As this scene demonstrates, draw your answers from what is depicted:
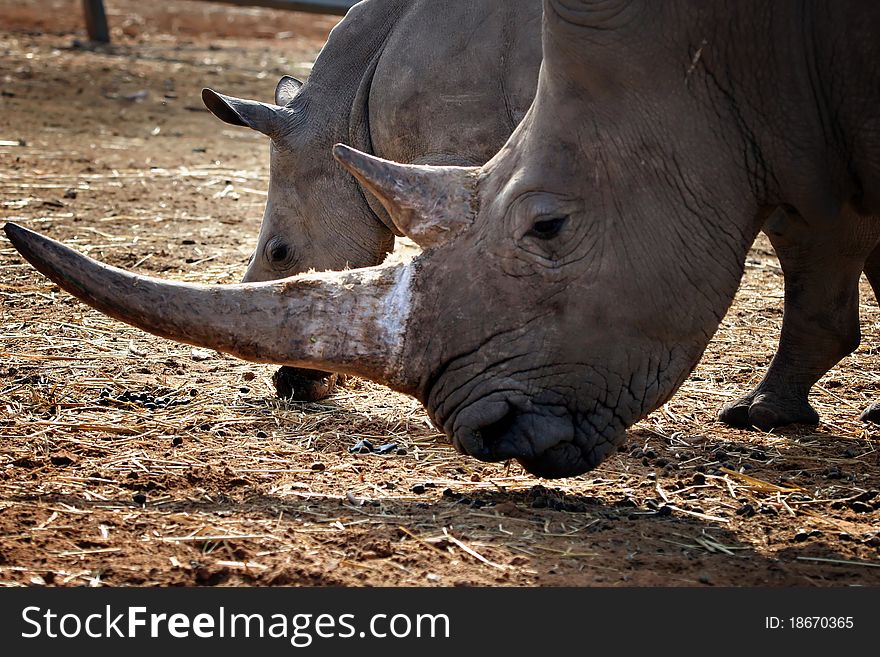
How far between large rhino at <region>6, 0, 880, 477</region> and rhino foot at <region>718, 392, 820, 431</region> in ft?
4.96

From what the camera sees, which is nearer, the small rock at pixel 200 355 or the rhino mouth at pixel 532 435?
the rhino mouth at pixel 532 435

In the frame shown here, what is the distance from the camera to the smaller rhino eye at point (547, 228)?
409cm

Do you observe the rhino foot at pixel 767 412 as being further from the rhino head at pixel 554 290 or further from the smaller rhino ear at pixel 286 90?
the smaller rhino ear at pixel 286 90

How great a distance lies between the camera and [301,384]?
236 inches

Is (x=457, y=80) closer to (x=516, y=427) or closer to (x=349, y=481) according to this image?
(x=349, y=481)

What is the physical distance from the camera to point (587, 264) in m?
4.06

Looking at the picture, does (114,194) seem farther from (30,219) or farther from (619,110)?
(619,110)

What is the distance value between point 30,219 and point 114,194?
1241 mm

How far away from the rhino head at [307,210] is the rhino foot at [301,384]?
24.7 inches

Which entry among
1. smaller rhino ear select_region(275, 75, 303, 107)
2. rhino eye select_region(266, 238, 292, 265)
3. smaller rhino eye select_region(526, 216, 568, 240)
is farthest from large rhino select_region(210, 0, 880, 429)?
smaller rhino eye select_region(526, 216, 568, 240)

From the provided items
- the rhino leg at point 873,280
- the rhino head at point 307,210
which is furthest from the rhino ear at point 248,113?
the rhino leg at point 873,280

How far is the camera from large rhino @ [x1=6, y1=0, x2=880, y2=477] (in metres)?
3.98

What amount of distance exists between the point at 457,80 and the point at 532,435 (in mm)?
2494

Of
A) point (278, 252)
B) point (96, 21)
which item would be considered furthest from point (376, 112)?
point (96, 21)
